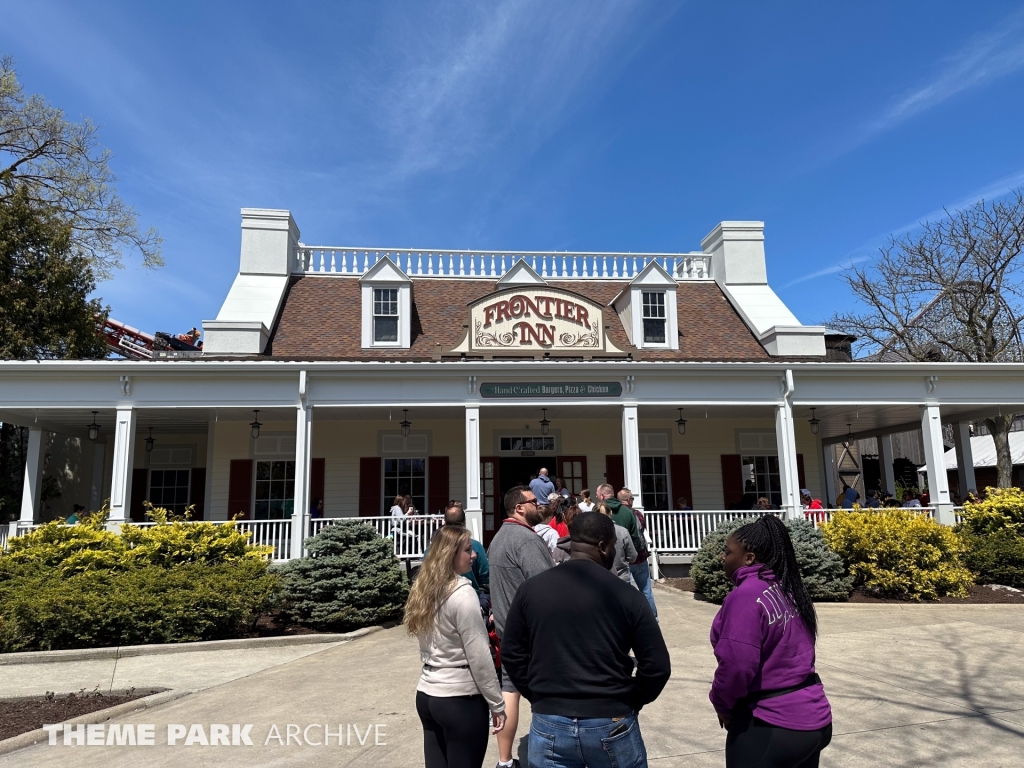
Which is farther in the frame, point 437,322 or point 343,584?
point 437,322

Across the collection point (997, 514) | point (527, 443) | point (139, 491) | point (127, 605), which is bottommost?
point (127, 605)

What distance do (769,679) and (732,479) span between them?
52.6ft

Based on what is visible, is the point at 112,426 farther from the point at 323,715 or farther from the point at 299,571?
the point at 323,715

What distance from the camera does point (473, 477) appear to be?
45.9 ft

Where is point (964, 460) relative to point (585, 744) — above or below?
above

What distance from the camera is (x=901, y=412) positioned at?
671 inches

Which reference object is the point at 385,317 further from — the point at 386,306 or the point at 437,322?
the point at 437,322

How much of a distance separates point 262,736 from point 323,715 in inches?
22.9

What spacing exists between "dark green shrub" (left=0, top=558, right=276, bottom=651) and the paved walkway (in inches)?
27.0

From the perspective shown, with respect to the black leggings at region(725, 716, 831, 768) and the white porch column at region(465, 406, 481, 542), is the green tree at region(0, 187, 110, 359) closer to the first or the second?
the white porch column at region(465, 406, 481, 542)

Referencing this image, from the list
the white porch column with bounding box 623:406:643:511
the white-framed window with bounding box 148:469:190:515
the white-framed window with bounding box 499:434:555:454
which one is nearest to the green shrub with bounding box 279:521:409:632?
the white porch column with bounding box 623:406:643:511

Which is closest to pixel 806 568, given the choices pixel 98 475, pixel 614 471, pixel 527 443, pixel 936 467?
pixel 936 467

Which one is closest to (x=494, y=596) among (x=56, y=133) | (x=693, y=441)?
(x=693, y=441)

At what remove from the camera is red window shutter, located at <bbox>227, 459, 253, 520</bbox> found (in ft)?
54.4
